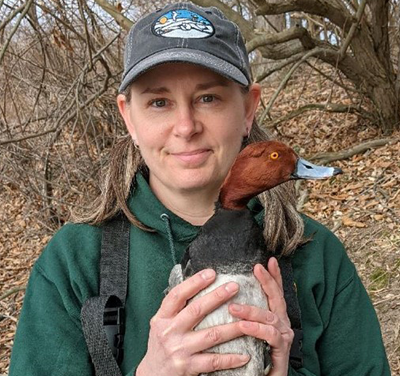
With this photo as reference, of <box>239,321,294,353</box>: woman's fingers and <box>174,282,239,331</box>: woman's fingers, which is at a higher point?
<box>174,282,239,331</box>: woman's fingers

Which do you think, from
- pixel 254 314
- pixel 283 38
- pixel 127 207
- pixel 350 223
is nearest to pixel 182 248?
pixel 127 207

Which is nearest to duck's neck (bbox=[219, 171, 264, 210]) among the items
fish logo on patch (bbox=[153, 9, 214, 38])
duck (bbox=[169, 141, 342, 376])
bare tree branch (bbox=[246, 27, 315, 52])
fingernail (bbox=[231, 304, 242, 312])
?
duck (bbox=[169, 141, 342, 376])

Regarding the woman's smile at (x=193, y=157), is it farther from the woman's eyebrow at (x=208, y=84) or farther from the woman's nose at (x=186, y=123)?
the woman's eyebrow at (x=208, y=84)

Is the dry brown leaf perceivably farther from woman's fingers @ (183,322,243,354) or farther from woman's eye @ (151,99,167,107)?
woman's fingers @ (183,322,243,354)

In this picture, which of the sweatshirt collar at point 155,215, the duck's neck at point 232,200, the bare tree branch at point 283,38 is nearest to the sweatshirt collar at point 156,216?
the sweatshirt collar at point 155,215

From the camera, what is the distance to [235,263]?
5.88ft

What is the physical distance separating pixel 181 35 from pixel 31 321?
3.79 feet

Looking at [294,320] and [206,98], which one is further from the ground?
[206,98]

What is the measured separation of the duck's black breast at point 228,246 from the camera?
179cm

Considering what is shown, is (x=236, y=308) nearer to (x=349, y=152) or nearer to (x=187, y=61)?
(x=187, y=61)

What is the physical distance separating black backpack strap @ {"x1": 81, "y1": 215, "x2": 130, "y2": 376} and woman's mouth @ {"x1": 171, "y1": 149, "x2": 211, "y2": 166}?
426mm

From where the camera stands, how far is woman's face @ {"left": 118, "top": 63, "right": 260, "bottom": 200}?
2053 millimetres

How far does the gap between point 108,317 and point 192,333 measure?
1.28ft

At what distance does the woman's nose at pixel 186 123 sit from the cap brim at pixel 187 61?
0.57 feet
